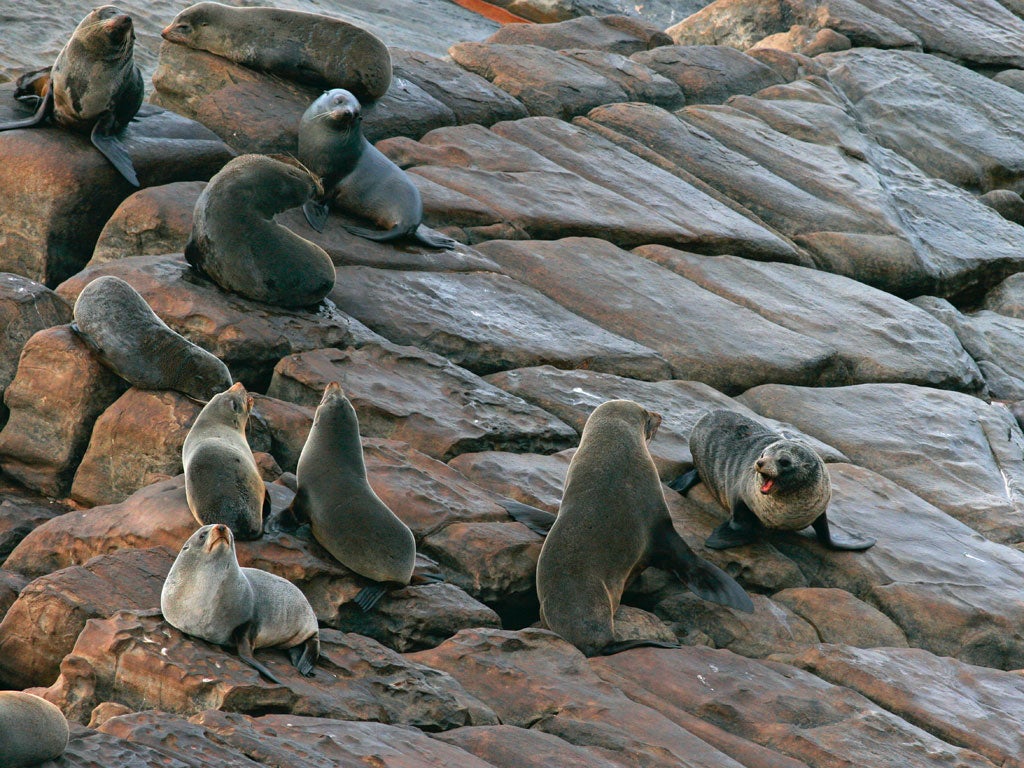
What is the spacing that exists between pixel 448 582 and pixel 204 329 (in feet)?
7.93

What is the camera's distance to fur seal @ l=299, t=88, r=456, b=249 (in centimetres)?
941

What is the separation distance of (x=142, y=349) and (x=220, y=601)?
265 cm

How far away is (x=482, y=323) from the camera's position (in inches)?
350

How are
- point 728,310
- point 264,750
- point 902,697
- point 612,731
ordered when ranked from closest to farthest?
1. point 264,750
2. point 612,731
3. point 902,697
4. point 728,310

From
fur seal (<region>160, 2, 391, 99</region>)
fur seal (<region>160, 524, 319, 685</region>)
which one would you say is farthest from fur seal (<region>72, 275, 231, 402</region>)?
fur seal (<region>160, 2, 391, 99</region>)

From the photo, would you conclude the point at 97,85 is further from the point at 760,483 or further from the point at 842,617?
the point at 842,617

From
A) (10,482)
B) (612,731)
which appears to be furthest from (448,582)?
(10,482)

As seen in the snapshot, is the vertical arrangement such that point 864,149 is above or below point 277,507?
above

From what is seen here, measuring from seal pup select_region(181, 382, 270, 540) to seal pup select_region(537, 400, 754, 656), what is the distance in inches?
58.5

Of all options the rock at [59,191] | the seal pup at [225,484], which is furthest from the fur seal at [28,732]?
the rock at [59,191]

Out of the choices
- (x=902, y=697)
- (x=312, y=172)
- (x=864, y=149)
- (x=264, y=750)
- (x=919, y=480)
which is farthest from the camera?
(x=864, y=149)

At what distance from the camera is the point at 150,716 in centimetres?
421

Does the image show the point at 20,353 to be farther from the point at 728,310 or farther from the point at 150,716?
the point at 728,310

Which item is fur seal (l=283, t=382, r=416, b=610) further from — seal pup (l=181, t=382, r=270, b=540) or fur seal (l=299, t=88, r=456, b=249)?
fur seal (l=299, t=88, r=456, b=249)
